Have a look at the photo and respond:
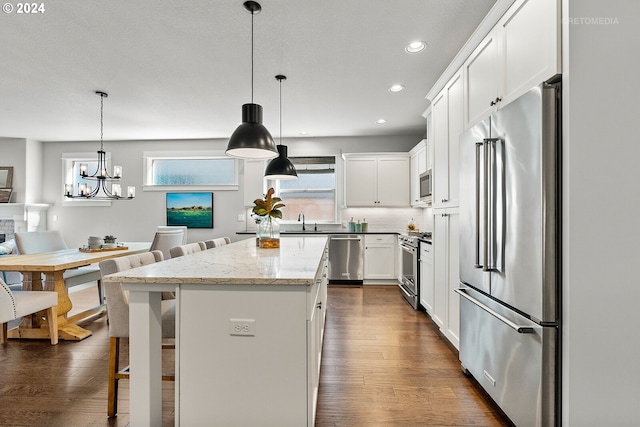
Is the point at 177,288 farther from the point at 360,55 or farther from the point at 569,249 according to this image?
the point at 360,55

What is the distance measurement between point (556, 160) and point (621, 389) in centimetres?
104

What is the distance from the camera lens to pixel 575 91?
55.1 inches

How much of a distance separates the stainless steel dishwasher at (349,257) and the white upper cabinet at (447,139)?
226 cm

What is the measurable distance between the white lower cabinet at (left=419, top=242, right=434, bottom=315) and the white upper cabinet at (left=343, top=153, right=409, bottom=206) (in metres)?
1.79

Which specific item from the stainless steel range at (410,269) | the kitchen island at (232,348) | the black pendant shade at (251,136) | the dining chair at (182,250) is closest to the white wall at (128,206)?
the stainless steel range at (410,269)

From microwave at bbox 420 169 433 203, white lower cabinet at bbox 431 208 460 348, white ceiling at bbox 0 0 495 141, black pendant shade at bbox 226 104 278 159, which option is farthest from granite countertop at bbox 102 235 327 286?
microwave at bbox 420 169 433 203

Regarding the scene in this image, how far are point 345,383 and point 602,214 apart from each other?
179 cm

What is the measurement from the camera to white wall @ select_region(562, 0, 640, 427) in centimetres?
137

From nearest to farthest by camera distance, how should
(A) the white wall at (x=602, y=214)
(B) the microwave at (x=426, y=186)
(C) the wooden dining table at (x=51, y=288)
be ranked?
1. (A) the white wall at (x=602, y=214)
2. (C) the wooden dining table at (x=51, y=288)
3. (B) the microwave at (x=426, y=186)

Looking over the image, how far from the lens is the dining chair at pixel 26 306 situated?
2387 mm

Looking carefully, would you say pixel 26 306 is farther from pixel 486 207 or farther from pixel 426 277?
pixel 426 277

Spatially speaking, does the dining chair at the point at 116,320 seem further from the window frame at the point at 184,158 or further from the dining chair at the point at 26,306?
the window frame at the point at 184,158

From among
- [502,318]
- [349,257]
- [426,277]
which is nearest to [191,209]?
[349,257]

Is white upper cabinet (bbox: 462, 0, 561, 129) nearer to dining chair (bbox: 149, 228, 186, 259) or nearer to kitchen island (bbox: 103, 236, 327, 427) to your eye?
kitchen island (bbox: 103, 236, 327, 427)
